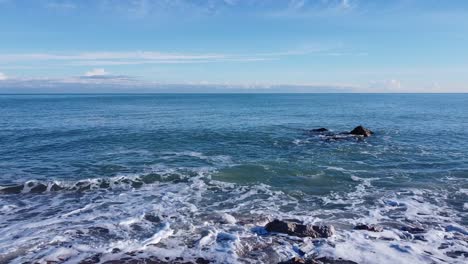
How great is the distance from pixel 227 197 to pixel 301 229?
22.8 ft

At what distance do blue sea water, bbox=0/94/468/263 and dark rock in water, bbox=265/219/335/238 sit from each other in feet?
1.33

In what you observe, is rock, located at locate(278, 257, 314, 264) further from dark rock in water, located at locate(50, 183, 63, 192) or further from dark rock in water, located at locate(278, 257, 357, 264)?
dark rock in water, located at locate(50, 183, 63, 192)

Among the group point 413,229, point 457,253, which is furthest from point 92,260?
point 457,253

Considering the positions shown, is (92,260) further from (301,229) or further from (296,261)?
(301,229)

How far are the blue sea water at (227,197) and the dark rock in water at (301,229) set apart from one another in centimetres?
40

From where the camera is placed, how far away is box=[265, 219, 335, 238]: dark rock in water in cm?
1592

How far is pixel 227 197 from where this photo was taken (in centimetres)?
2219

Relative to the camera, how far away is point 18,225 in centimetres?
1744

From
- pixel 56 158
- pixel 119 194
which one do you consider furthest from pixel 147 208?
pixel 56 158

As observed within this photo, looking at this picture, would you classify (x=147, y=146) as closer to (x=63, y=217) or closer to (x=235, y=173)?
(x=235, y=173)

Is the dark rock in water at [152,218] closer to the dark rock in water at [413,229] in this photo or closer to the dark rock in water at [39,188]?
the dark rock in water at [39,188]

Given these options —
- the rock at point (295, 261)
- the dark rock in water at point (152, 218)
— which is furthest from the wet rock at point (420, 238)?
the dark rock in water at point (152, 218)

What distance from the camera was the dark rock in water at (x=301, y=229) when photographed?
15.9 meters

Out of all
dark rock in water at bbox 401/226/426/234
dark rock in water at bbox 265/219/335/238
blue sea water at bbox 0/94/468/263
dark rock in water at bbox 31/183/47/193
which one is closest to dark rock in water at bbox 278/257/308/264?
blue sea water at bbox 0/94/468/263
